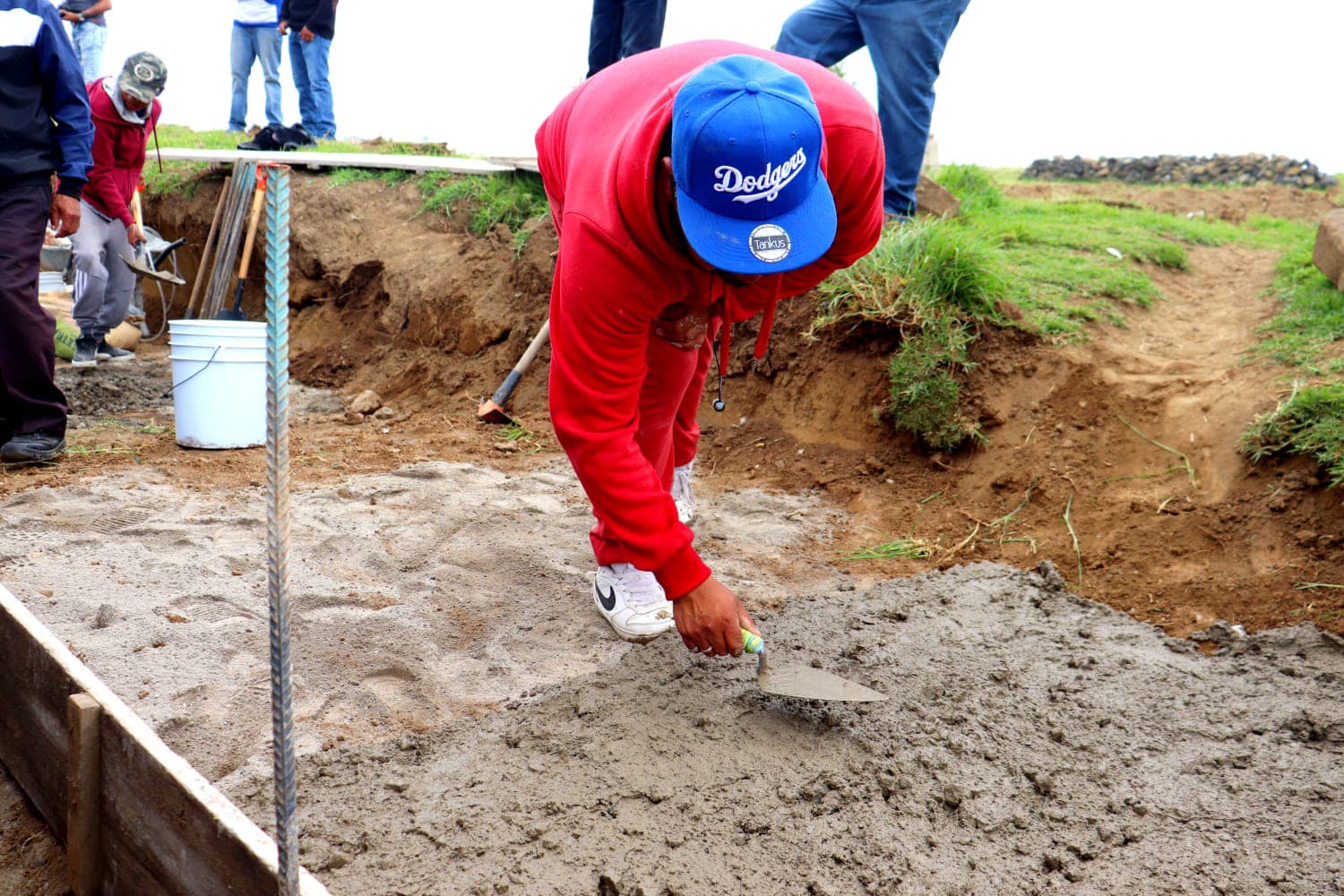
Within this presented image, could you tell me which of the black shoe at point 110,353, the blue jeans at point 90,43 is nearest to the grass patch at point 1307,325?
the black shoe at point 110,353

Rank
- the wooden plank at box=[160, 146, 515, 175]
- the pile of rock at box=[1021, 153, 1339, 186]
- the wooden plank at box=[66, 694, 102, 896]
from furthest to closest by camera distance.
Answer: the pile of rock at box=[1021, 153, 1339, 186] → the wooden plank at box=[160, 146, 515, 175] → the wooden plank at box=[66, 694, 102, 896]

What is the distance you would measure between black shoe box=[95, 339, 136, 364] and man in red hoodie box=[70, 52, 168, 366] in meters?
0.36

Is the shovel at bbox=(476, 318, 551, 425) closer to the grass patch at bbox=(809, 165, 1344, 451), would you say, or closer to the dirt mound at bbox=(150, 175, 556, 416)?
the dirt mound at bbox=(150, 175, 556, 416)

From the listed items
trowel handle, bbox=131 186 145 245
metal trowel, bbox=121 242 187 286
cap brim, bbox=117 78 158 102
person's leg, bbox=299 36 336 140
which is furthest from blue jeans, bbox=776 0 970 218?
person's leg, bbox=299 36 336 140

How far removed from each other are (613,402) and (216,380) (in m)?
2.86

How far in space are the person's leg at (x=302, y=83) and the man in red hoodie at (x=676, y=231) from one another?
638cm

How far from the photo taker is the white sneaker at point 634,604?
2422mm

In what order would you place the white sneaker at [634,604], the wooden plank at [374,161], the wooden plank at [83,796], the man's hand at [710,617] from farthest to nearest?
the wooden plank at [374,161]
the white sneaker at [634,604]
the man's hand at [710,617]
the wooden plank at [83,796]

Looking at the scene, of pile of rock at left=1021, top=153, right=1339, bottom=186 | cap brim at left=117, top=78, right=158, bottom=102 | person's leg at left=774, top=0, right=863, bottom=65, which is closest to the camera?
person's leg at left=774, top=0, right=863, bottom=65

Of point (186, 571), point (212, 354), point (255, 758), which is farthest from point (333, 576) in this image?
point (212, 354)

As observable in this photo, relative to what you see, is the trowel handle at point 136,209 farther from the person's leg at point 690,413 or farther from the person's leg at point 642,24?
the person's leg at point 690,413

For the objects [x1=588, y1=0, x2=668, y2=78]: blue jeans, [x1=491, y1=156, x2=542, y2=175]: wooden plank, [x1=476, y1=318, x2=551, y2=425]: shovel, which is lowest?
[x1=476, y1=318, x2=551, y2=425]: shovel

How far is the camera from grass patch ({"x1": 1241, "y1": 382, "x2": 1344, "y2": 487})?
2664mm

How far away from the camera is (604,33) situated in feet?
16.7
